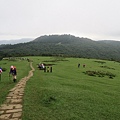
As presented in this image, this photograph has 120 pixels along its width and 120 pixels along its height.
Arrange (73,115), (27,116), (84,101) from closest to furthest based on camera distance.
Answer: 1. (27,116)
2. (73,115)
3. (84,101)

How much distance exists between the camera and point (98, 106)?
17234 millimetres

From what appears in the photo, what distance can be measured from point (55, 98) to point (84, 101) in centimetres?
308

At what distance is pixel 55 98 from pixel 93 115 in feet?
15.5

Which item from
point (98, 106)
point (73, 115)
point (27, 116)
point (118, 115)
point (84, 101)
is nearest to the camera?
point (27, 116)

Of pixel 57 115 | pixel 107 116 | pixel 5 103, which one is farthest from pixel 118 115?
pixel 5 103

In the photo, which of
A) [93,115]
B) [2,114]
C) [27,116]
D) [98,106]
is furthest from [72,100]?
[2,114]

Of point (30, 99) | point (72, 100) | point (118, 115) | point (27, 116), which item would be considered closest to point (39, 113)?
→ point (27, 116)

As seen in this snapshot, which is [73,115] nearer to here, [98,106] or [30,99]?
[98,106]

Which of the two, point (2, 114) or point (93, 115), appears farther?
point (93, 115)

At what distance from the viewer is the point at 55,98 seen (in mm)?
18156

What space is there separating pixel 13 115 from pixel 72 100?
7.00 m

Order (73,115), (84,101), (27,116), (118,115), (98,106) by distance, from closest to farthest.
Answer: (27,116)
(73,115)
(118,115)
(98,106)
(84,101)

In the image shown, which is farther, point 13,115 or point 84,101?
point 84,101

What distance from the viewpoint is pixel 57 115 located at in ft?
46.3
